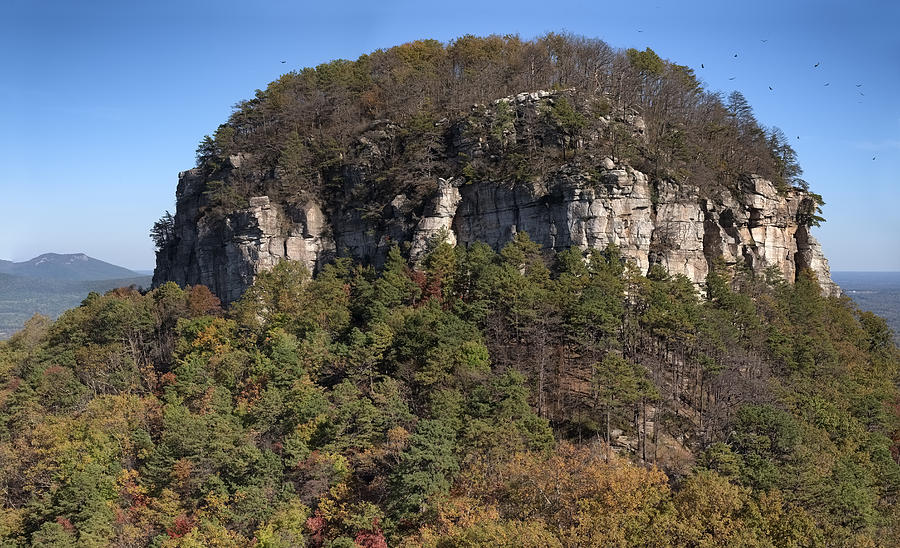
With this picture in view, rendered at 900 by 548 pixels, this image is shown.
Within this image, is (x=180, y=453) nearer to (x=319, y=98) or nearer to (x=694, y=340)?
(x=694, y=340)

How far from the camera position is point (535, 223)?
51938 mm

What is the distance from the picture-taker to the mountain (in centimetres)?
5184

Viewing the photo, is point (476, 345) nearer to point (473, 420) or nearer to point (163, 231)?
point (473, 420)

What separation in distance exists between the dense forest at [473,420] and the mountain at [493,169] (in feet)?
18.4

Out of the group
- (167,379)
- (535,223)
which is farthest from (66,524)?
(535,223)

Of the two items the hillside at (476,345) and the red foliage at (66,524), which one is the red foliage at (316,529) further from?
the red foliage at (66,524)

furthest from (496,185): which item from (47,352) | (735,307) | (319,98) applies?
(47,352)

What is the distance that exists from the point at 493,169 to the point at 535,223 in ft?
22.3

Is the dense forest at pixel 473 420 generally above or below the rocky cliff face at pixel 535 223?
below

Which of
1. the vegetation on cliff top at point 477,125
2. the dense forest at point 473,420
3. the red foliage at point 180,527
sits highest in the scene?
the vegetation on cliff top at point 477,125

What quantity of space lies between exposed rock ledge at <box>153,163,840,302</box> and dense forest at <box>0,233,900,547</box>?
357 cm

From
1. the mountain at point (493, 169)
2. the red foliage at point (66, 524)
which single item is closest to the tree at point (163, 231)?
the mountain at point (493, 169)

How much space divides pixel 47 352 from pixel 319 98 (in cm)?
3760

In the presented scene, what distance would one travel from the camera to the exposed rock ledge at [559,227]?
49.9m
